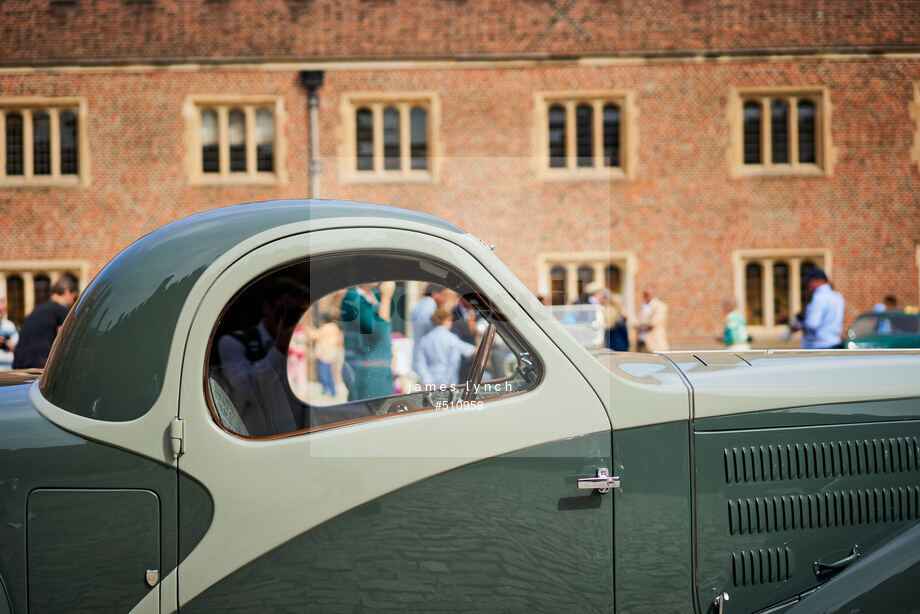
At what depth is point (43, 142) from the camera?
715 inches

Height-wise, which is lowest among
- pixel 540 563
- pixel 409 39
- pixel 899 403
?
pixel 540 563

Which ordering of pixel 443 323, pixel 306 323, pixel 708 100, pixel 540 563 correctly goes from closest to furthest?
pixel 540 563
pixel 443 323
pixel 306 323
pixel 708 100

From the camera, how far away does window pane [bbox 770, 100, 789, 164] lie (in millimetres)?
17812

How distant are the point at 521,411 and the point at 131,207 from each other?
58.5 feet

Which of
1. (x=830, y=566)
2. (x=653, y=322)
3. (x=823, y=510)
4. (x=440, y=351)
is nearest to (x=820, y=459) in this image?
(x=823, y=510)

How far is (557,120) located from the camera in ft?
58.9

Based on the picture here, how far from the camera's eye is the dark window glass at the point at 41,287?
18141mm

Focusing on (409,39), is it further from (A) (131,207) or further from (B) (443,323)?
(B) (443,323)

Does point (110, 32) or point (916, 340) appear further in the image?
point (110, 32)

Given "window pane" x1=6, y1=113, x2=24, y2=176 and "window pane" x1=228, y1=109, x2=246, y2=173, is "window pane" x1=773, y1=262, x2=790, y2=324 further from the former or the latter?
"window pane" x1=6, y1=113, x2=24, y2=176

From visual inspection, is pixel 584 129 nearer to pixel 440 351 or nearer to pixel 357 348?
pixel 440 351

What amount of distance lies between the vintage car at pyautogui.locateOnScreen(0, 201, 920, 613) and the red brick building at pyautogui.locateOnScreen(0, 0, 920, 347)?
1529 cm

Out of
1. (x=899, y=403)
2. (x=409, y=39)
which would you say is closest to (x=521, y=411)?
(x=899, y=403)

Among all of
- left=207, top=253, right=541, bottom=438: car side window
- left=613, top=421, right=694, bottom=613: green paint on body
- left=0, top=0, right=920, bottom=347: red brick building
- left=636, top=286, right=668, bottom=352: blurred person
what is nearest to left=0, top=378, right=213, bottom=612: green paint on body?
left=207, top=253, right=541, bottom=438: car side window
